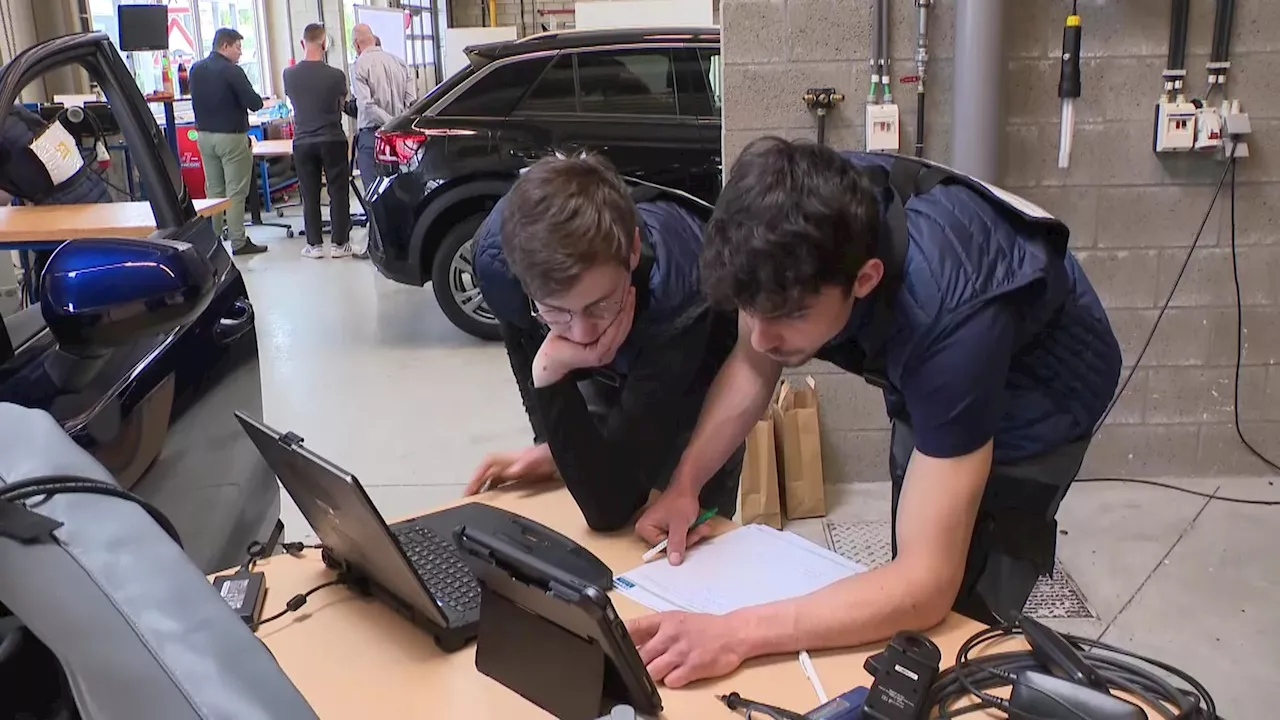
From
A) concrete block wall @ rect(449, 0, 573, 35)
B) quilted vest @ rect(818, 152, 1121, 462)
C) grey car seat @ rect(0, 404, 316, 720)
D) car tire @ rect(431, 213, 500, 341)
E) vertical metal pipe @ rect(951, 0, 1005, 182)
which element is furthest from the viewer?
concrete block wall @ rect(449, 0, 573, 35)

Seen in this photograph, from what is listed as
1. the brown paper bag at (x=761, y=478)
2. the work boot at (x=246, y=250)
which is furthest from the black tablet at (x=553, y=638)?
the work boot at (x=246, y=250)

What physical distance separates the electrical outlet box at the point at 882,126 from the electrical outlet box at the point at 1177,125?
0.77 m

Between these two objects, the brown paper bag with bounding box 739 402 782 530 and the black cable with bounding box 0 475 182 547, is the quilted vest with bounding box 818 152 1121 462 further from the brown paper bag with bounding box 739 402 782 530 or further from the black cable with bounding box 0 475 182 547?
the brown paper bag with bounding box 739 402 782 530

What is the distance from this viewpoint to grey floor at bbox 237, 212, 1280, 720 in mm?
2545

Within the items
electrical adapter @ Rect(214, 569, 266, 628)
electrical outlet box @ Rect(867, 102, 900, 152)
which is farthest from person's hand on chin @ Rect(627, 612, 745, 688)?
electrical outlet box @ Rect(867, 102, 900, 152)

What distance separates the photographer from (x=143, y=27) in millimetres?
7660

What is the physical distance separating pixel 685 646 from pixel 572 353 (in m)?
0.46

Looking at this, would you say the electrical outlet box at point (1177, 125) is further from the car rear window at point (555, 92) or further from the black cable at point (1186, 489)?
the car rear window at point (555, 92)

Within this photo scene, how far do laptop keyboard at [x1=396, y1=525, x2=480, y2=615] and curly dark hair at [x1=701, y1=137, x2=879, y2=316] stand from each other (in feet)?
1.59

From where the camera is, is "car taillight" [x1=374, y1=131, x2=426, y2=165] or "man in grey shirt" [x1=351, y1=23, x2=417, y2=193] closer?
"car taillight" [x1=374, y1=131, x2=426, y2=165]

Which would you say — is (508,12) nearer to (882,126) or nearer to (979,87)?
(882,126)

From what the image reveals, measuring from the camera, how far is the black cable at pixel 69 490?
0.70 m

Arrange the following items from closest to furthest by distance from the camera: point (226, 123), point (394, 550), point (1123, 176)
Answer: point (394, 550)
point (1123, 176)
point (226, 123)

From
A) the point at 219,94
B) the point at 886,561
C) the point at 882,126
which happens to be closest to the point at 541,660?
the point at 886,561
